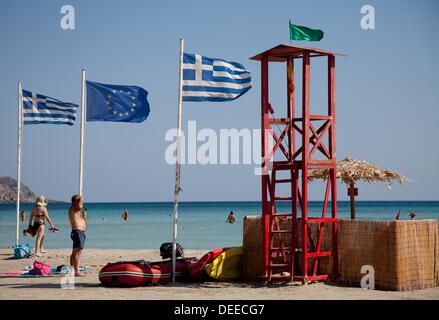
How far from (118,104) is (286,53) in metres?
4.41

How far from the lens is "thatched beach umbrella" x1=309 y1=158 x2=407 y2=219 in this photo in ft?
62.9

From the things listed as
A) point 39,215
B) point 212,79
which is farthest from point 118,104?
point 39,215

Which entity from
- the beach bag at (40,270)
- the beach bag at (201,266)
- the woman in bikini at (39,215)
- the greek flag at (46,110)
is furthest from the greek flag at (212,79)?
the woman in bikini at (39,215)

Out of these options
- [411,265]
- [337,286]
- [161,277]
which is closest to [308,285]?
[337,286]

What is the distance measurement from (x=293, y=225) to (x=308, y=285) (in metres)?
1.13

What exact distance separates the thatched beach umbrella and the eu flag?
4.68 metres

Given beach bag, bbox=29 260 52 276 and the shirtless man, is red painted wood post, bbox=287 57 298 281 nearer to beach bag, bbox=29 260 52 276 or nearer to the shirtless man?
the shirtless man

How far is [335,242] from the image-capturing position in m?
14.8

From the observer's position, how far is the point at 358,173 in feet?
63.0

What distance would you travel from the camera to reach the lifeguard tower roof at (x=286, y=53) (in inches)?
574

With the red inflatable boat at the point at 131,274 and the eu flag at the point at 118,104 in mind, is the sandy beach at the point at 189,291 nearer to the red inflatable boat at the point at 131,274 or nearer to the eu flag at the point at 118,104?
the red inflatable boat at the point at 131,274
